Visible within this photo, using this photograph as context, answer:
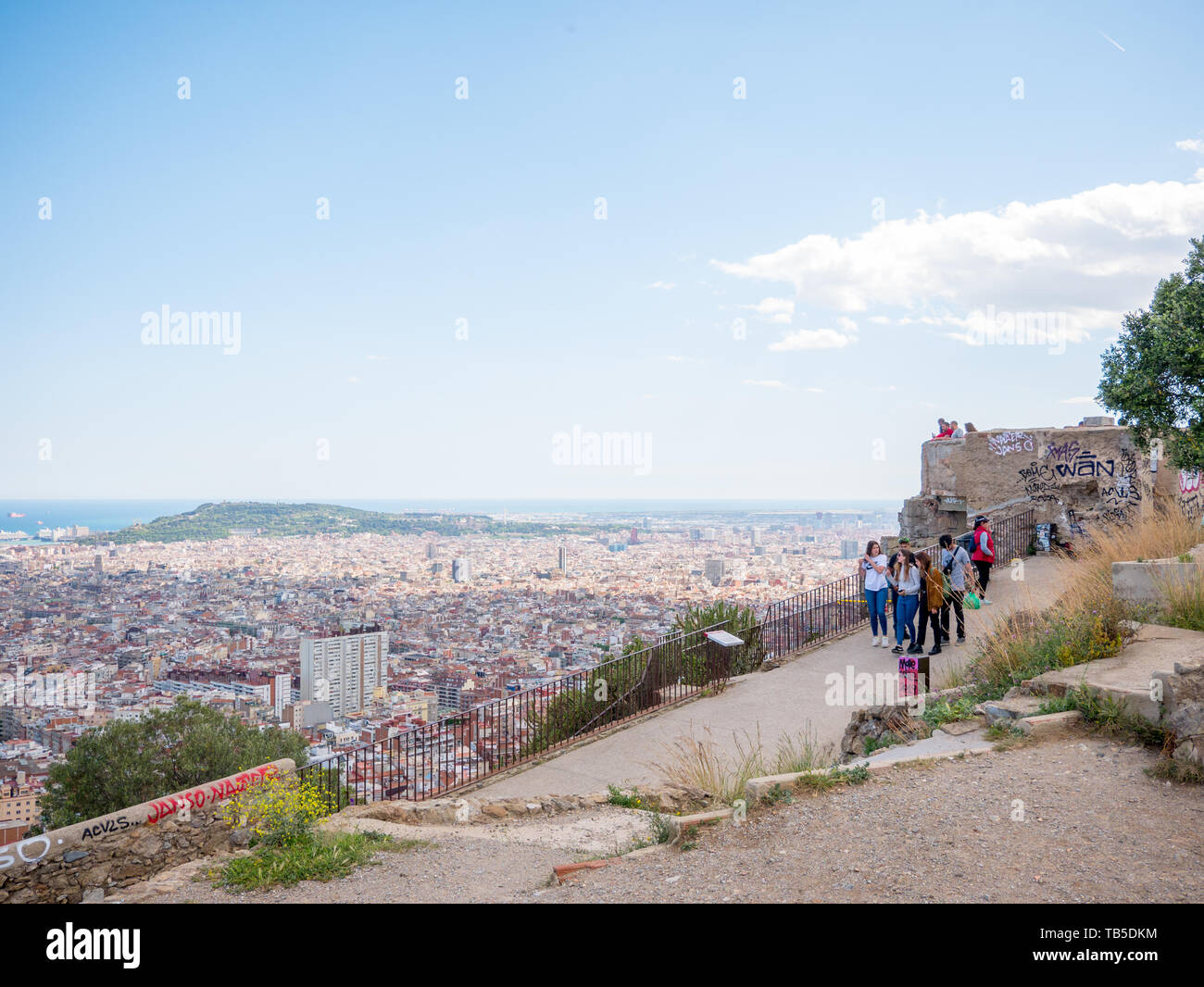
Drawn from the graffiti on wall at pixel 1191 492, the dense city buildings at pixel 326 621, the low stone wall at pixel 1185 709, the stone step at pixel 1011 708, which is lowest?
the dense city buildings at pixel 326 621

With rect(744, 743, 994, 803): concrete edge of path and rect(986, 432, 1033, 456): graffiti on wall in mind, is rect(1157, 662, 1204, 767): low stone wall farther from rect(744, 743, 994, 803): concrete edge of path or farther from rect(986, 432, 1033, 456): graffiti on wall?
rect(986, 432, 1033, 456): graffiti on wall

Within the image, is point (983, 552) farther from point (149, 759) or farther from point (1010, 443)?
point (149, 759)

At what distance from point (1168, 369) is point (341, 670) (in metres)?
21.5

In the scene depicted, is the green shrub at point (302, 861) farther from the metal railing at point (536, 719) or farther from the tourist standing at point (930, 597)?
the tourist standing at point (930, 597)

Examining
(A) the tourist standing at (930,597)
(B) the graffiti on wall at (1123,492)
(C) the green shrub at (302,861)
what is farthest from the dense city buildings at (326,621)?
(B) the graffiti on wall at (1123,492)

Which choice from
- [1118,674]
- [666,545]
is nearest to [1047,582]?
[1118,674]

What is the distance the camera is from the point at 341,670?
2234 centimetres

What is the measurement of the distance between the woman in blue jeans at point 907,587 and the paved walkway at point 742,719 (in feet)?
2.13

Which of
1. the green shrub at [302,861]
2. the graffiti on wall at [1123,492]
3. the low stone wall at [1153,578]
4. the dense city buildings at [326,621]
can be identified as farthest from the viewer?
the dense city buildings at [326,621]

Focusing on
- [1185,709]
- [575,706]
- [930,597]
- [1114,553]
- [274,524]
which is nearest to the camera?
[1185,709]

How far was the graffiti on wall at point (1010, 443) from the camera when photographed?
1585 cm

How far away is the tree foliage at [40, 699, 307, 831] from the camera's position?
1464cm

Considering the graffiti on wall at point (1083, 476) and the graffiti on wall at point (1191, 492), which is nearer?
the graffiti on wall at point (1191, 492)

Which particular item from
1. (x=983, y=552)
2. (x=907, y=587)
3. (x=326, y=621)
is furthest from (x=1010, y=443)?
(x=326, y=621)
